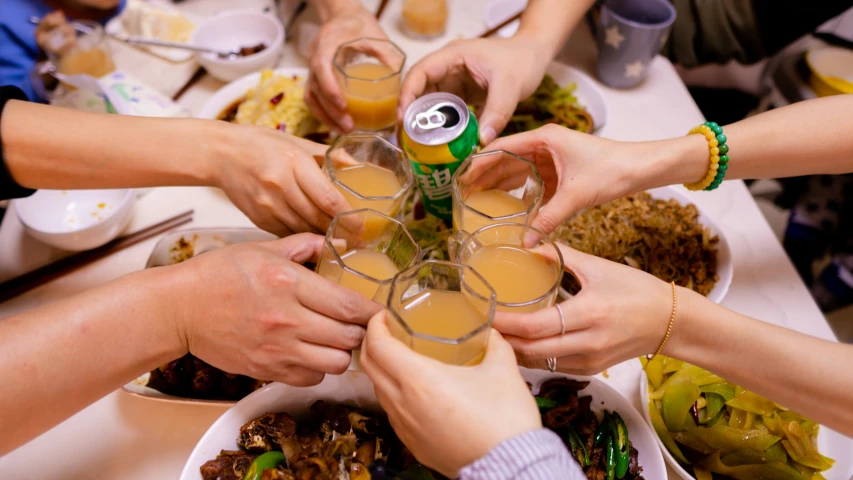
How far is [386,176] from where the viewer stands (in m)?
1.67

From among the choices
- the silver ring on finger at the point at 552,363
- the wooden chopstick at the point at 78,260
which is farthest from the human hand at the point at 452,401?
the wooden chopstick at the point at 78,260

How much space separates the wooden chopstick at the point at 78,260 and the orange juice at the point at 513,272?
127 centimetres

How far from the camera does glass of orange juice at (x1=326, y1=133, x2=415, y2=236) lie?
1.58 meters

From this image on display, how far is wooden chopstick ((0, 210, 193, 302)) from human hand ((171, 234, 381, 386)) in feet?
2.53

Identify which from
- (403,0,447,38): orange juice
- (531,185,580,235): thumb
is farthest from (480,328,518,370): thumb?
(403,0,447,38): orange juice

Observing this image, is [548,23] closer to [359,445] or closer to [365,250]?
[365,250]

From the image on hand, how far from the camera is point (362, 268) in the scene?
1.39 metres

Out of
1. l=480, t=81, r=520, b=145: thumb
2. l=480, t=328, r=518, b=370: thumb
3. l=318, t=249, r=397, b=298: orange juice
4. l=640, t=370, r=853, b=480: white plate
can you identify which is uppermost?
l=480, t=81, r=520, b=145: thumb

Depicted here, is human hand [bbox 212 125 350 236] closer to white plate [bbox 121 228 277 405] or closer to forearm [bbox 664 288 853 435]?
white plate [bbox 121 228 277 405]

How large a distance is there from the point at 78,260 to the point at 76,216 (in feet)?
0.60

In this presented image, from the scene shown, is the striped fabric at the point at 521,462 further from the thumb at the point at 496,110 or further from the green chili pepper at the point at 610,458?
the thumb at the point at 496,110

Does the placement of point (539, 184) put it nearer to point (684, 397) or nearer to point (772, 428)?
point (684, 397)

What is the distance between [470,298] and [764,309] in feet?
4.27

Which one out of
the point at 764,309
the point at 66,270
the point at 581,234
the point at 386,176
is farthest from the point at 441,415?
the point at 66,270
